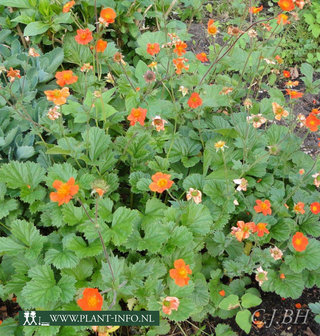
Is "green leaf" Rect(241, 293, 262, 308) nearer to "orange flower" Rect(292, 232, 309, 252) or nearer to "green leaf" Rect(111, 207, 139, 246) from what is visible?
"orange flower" Rect(292, 232, 309, 252)

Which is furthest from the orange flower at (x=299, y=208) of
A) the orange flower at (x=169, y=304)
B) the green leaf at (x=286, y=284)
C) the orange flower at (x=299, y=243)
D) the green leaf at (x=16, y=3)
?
the green leaf at (x=16, y=3)

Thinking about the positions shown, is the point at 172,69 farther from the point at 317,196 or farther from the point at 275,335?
the point at 275,335

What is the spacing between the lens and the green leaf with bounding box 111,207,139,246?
6.53 ft

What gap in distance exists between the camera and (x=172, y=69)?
2.91 meters

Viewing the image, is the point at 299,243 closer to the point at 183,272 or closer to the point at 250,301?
the point at 250,301

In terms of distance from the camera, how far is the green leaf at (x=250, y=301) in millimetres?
2176

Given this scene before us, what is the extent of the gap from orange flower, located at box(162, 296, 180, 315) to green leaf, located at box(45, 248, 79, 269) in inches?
19.5

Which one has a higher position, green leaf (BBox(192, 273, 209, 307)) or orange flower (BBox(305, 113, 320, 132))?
orange flower (BBox(305, 113, 320, 132))

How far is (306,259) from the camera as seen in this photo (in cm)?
226

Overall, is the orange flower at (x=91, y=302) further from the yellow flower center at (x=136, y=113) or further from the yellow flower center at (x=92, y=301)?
the yellow flower center at (x=136, y=113)

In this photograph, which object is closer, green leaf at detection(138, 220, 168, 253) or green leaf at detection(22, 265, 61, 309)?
green leaf at detection(22, 265, 61, 309)

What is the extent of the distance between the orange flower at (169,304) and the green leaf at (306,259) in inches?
30.1

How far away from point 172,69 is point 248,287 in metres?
1.60

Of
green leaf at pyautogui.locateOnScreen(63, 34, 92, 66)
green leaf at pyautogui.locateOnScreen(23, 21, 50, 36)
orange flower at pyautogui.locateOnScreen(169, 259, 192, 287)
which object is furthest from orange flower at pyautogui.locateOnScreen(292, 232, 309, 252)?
green leaf at pyautogui.locateOnScreen(23, 21, 50, 36)
